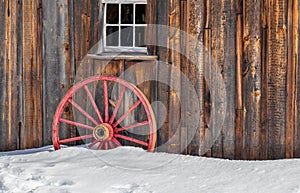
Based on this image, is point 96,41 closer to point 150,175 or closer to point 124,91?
point 124,91

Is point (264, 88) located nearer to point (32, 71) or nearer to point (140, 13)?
point (140, 13)

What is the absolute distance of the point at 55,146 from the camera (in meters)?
5.77

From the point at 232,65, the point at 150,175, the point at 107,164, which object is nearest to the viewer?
the point at 150,175

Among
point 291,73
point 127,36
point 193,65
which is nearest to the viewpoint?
point 291,73

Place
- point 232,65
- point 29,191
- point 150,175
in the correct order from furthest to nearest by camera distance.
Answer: point 232,65 → point 150,175 → point 29,191

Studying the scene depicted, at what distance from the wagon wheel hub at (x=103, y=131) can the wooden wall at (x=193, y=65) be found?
23.7 inches

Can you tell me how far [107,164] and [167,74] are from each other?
1.28 m

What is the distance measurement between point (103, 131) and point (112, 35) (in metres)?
1.17

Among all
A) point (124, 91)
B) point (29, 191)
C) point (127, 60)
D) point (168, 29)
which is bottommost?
point (29, 191)

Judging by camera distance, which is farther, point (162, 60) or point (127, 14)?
point (127, 14)

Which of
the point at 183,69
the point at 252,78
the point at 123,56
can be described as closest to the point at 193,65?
the point at 183,69

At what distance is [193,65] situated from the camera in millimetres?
5574

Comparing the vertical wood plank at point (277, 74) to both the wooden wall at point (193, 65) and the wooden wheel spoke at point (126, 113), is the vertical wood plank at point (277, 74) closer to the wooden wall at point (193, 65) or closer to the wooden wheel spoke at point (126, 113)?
the wooden wall at point (193, 65)

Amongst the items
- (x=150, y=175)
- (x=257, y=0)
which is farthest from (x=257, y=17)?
(x=150, y=175)
